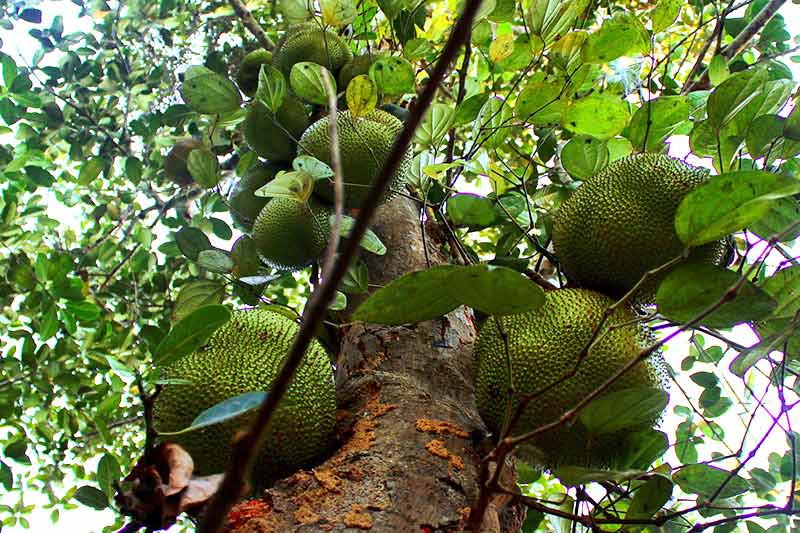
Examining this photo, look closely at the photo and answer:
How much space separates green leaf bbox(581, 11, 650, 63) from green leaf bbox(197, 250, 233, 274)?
0.76m

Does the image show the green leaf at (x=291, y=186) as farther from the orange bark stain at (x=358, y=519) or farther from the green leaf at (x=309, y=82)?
the orange bark stain at (x=358, y=519)

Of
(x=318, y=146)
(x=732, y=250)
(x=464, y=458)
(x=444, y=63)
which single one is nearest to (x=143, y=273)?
(x=318, y=146)

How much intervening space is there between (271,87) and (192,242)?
37 centimetres

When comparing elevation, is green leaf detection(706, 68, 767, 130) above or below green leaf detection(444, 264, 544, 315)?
above

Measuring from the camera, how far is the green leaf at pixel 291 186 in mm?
1003

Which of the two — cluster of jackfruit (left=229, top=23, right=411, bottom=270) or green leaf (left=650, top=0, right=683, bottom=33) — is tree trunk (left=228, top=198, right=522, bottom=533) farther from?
green leaf (left=650, top=0, right=683, bottom=33)

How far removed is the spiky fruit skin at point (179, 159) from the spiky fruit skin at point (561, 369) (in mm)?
1171

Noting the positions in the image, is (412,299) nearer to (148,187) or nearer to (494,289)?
(494,289)

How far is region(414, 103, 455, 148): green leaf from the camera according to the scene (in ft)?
4.00

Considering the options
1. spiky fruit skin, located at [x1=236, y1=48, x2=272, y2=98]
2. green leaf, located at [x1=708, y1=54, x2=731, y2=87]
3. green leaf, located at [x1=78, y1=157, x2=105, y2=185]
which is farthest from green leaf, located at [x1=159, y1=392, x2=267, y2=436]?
green leaf, located at [x1=78, y1=157, x2=105, y2=185]

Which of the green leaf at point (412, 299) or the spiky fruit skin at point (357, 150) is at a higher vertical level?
the spiky fruit skin at point (357, 150)

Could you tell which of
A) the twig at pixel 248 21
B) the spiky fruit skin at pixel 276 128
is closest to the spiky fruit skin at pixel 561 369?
the spiky fruit skin at pixel 276 128

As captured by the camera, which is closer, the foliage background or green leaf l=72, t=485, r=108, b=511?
green leaf l=72, t=485, r=108, b=511

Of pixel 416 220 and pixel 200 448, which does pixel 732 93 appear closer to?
pixel 416 220
